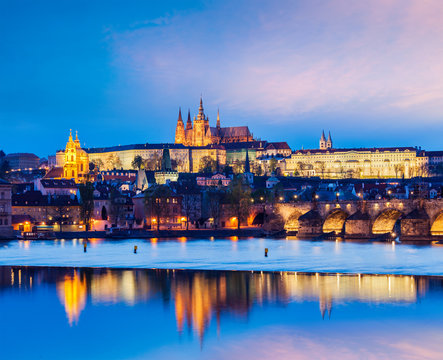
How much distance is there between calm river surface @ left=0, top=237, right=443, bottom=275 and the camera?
33938 mm

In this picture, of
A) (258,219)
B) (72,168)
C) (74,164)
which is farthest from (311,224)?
(74,164)

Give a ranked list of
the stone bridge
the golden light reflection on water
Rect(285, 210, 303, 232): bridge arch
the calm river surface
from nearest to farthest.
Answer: the golden light reflection on water < the calm river surface < the stone bridge < Rect(285, 210, 303, 232): bridge arch

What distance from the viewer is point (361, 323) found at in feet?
66.6

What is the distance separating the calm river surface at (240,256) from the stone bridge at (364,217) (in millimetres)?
3357

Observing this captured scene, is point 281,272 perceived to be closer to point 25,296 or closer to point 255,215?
point 25,296

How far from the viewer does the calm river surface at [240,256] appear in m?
33.9

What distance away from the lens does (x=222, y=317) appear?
21438 millimetres

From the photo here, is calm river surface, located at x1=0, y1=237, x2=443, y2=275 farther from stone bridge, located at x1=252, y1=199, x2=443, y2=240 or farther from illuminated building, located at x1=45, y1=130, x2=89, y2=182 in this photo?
illuminated building, located at x1=45, y1=130, x2=89, y2=182

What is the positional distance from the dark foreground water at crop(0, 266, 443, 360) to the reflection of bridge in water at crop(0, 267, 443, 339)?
37 mm

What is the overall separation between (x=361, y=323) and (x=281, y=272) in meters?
11.4

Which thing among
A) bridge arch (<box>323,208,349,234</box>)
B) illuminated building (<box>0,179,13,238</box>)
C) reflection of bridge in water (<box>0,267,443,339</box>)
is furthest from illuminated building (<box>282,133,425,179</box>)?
reflection of bridge in water (<box>0,267,443,339</box>)

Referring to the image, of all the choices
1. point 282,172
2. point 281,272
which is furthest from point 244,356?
point 282,172

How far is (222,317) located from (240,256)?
19.0 metres

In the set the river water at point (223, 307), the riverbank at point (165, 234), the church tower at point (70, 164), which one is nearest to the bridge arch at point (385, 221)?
the riverbank at point (165, 234)
